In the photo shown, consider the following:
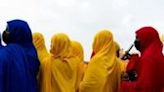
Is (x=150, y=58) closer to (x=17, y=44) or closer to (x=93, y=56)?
(x=93, y=56)

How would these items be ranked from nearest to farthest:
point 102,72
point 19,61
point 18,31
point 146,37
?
1. point 19,61
2. point 18,31
3. point 146,37
4. point 102,72

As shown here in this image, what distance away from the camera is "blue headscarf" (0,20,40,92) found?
21.7 ft

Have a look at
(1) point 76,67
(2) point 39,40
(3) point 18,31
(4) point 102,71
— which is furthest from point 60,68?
(2) point 39,40

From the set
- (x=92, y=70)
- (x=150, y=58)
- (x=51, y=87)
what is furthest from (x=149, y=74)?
(x=51, y=87)

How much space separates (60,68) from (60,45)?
36 cm

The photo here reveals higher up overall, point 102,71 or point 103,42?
point 103,42

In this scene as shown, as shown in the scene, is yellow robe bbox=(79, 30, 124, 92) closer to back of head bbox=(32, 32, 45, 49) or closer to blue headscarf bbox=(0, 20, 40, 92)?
blue headscarf bbox=(0, 20, 40, 92)

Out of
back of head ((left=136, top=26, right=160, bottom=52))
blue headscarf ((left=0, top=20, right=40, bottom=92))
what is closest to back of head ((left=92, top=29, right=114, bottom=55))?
back of head ((left=136, top=26, right=160, bottom=52))

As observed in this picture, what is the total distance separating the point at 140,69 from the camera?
7180 mm

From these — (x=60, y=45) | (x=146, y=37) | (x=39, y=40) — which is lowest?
Result: (x=39, y=40)

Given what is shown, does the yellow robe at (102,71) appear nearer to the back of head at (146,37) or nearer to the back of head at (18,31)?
the back of head at (146,37)

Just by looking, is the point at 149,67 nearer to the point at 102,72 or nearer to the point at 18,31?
the point at 102,72

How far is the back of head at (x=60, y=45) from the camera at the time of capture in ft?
26.6

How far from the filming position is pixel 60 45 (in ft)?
26.8
